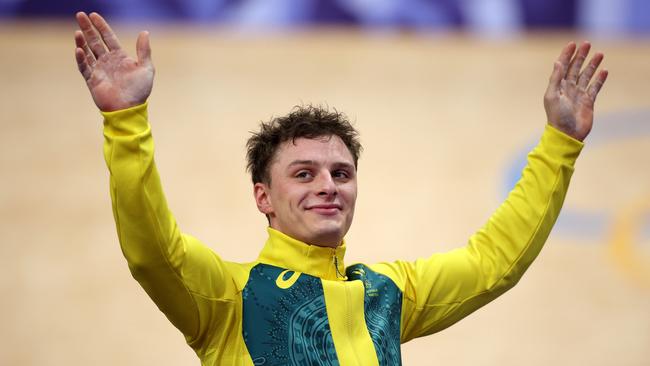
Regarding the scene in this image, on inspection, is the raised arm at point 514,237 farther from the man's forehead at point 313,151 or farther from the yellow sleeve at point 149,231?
the yellow sleeve at point 149,231

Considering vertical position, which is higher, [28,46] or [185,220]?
[28,46]

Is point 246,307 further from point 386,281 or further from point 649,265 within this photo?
point 649,265

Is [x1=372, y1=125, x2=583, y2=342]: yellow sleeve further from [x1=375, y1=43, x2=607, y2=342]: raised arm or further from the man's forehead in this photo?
the man's forehead

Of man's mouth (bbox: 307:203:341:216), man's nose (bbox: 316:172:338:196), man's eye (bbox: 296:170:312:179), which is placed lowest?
man's mouth (bbox: 307:203:341:216)

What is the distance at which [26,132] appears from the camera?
6.32m

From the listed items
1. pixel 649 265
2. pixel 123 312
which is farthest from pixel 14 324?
pixel 649 265

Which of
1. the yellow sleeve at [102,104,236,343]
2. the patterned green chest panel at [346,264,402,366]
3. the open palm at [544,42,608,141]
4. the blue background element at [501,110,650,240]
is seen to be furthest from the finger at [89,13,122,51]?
the blue background element at [501,110,650,240]

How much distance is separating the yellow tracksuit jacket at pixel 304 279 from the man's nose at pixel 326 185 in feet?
0.49

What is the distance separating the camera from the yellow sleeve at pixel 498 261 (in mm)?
2680

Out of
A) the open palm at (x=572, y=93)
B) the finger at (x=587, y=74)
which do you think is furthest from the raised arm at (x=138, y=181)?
the finger at (x=587, y=74)

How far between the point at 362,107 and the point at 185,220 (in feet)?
5.23

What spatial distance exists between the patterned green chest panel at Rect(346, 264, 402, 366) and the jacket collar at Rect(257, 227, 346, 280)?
0.32 feet

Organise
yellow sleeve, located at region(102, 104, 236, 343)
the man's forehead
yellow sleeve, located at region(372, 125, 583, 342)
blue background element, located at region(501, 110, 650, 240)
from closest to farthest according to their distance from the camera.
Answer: yellow sleeve, located at region(102, 104, 236, 343)
the man's forehead
yellow sleeve, located at region(372, 125, 583, 342)
blue background element, located at region(501, 110, 650, 240)

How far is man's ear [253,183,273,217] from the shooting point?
261 cm
